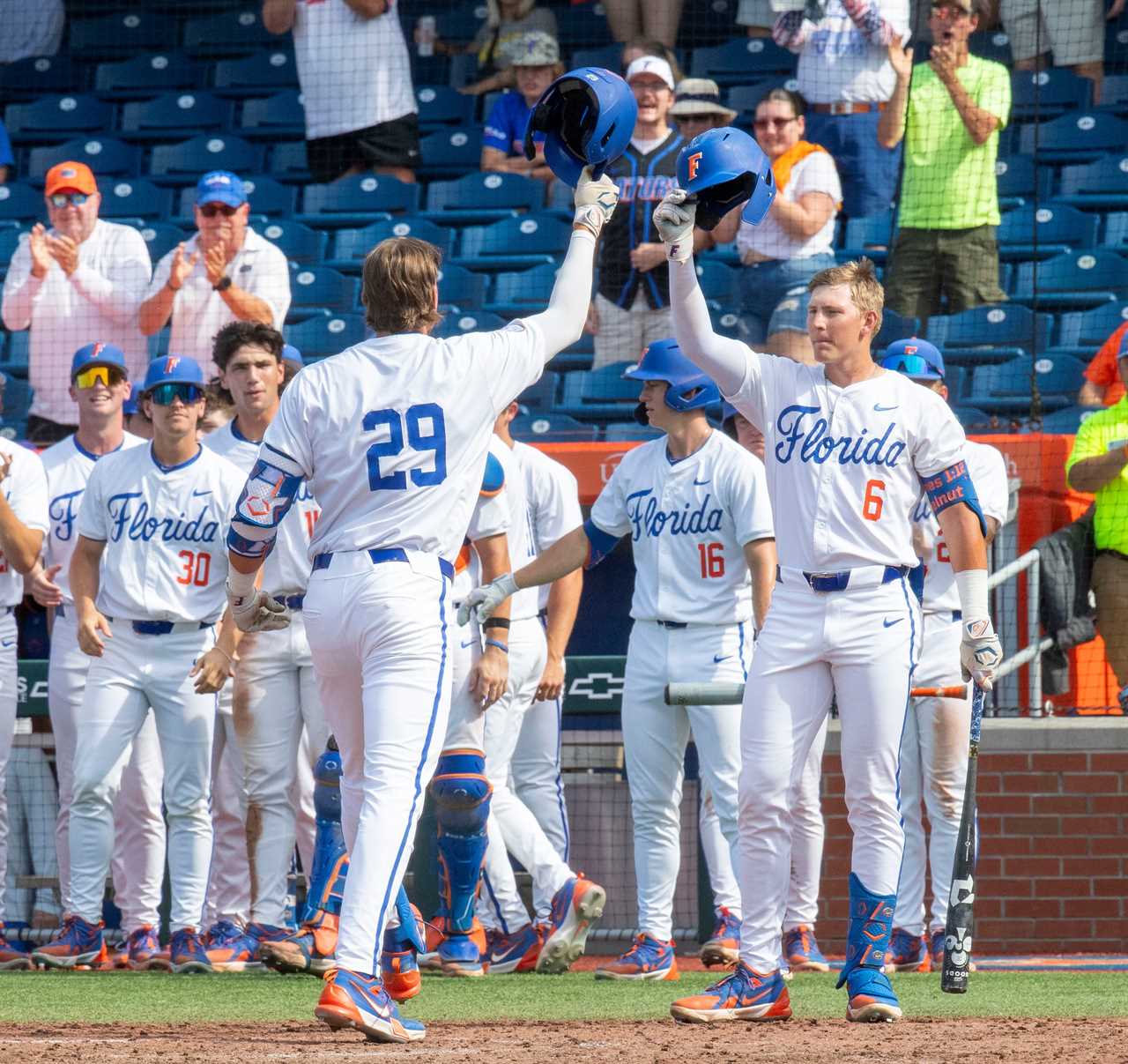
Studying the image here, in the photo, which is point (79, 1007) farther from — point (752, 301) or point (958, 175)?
point (958, 175)

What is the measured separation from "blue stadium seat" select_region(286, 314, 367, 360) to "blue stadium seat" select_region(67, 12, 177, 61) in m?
4.02

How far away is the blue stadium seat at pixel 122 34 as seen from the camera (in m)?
13.2

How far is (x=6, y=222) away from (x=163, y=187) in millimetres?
1011

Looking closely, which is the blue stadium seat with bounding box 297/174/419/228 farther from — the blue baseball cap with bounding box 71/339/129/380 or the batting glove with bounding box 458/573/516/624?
the batting glove with bounding box 458/573/516/624

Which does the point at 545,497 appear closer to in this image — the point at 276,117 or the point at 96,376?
the point at 96,376

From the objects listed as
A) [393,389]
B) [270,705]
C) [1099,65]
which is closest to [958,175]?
[1099,65]

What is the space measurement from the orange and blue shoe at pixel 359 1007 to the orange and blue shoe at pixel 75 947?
247 cm

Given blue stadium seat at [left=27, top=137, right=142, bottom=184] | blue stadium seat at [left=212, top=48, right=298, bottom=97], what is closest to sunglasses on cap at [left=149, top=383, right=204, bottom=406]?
blue stadium seat at [left=27, top=137, right=142, bottom=184]

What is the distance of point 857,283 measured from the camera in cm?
465

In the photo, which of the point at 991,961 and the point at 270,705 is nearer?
the point at 270,705

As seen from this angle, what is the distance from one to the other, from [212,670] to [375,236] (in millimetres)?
5610

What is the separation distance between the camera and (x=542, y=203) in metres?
11.2

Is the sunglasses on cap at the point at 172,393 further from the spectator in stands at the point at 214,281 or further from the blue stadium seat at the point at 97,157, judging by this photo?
the blue stadium seat at the point at 97,157

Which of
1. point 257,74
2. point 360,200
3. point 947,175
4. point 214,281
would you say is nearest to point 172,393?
point 214,281
